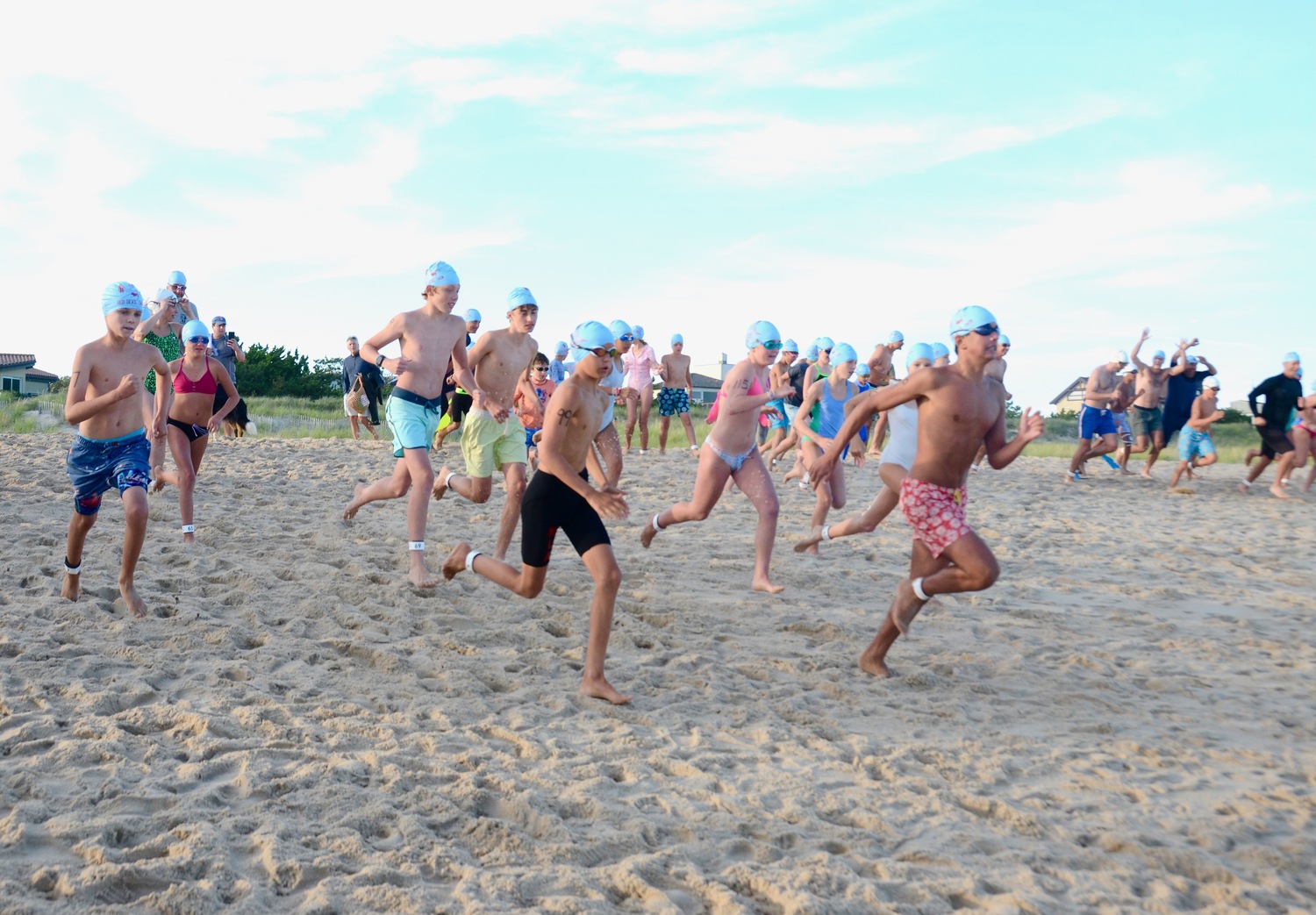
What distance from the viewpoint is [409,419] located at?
24.2 feet

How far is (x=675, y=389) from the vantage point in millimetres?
17031

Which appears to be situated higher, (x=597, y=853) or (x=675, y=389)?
(x=675, y=389)

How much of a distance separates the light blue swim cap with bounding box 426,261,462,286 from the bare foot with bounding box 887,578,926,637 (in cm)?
373

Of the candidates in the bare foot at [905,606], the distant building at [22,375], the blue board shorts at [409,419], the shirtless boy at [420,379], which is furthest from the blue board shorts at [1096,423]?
the distant building at [22,375]

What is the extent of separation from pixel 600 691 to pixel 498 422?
273 cm

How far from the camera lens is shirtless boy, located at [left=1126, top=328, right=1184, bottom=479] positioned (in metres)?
16.1

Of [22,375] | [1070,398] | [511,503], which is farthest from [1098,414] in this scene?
[22,375]

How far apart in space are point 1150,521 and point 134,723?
11.5 m

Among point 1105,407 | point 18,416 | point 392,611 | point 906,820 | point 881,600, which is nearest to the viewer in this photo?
point 906,820

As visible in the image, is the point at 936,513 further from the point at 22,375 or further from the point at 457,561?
the point at 22,375

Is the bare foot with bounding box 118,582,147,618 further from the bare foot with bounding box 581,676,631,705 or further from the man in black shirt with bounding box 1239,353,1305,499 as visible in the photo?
the man in black shirt with bounding box 1239,353,1305,499

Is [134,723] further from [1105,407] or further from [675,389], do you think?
[1105,407]

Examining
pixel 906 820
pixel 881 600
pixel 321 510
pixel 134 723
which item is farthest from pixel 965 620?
pixel 321 510

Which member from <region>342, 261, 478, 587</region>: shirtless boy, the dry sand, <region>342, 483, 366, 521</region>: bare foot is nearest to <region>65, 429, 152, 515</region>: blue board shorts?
the dry sand
